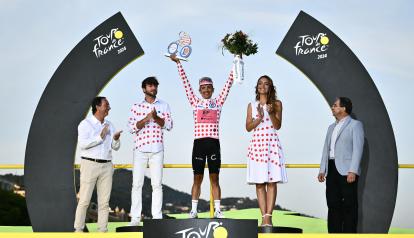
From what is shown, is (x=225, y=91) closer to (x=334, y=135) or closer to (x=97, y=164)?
(x=334, y=135)

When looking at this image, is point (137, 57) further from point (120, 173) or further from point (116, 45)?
point (120, 173)

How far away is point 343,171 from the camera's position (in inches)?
292

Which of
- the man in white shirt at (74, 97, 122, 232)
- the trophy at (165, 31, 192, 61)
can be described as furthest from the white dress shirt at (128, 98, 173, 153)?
the trophy at (165, 31, 192, 61)

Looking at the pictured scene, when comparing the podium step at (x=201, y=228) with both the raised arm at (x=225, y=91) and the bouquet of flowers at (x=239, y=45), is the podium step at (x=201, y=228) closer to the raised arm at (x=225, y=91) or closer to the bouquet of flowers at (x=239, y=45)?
the raised arm at (x=225, y=91)

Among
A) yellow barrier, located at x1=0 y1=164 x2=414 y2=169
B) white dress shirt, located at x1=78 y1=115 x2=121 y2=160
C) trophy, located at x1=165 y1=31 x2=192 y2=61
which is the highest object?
trophy, located at x1=165 y1=31 x2=192 y2=61

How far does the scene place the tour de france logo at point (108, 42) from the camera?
29.2ft

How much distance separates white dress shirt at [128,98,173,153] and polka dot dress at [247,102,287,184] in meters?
0.90

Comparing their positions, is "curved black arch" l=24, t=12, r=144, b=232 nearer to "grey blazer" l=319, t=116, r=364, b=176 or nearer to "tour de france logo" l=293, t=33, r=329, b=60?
"tour de france logo" l=293, t=33, r=329, b=60

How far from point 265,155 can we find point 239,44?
1.25 m

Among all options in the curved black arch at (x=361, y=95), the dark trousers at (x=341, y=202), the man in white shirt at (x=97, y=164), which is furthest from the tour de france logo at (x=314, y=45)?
the man in white shirt at (x=97, y=164)

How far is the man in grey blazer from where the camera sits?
24.2 ft

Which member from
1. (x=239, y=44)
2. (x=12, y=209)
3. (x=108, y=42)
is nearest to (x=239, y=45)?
(x=239, y=44)

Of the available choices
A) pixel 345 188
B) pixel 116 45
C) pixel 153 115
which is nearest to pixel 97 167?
pixel 153 115

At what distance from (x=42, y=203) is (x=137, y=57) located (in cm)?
203
